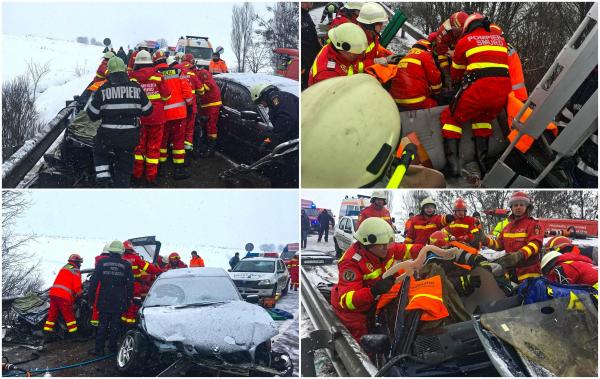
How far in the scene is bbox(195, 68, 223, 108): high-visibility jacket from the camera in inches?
268

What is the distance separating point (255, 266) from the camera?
22.1ft

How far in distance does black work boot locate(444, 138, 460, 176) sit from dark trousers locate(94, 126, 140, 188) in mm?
2848

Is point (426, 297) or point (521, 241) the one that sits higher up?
point (426, 297)

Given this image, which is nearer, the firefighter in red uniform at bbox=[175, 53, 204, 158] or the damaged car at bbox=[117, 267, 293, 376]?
the damaged car at bbox=[117, 267, 293, 376]

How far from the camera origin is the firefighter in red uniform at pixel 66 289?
561cm

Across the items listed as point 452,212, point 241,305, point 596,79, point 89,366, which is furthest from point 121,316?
point 596,79

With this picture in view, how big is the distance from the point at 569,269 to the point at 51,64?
20.4 feet

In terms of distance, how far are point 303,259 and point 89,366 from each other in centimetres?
200

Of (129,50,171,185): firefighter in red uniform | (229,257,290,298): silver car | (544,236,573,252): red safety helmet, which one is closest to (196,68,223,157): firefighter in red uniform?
(129,50,171,185): firefighter in red uniform

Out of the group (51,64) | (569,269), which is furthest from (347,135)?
(51,64)

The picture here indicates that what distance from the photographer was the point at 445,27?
4.58 metres

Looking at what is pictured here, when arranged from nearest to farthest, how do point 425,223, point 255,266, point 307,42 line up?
point 425,223
point 307,42
point 255,266

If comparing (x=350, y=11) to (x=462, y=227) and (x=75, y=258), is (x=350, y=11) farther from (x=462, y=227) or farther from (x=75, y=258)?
(x=75, y=258)

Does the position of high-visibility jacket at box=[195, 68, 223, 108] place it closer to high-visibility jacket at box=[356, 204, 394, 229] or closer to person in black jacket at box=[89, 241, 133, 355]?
person in black jacket at box=[89, 241, 133, 355]
